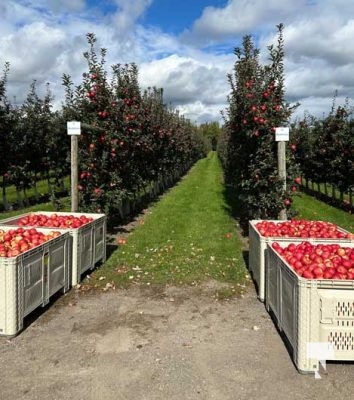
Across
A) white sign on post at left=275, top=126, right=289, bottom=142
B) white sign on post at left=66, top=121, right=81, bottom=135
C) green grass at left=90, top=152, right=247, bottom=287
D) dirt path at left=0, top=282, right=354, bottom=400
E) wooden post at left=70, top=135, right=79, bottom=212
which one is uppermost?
white sign on post at left=66, top=121, right=81, bottom=135

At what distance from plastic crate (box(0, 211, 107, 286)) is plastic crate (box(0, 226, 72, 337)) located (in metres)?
0.38

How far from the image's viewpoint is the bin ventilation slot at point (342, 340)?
417cm

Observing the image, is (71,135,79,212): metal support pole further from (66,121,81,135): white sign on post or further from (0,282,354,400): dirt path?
(0,282,354,400): dirt path

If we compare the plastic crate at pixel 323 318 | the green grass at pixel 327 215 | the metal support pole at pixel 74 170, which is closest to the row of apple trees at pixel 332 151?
the green grass at pixel 327 215

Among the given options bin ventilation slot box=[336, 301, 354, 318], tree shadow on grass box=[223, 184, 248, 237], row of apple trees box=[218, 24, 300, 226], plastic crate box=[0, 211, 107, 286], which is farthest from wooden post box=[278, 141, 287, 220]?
bin ventilation slot box=[336, 301, 354, 318]

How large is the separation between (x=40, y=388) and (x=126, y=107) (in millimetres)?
8882

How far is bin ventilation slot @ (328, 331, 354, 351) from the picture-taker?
13.7 feet

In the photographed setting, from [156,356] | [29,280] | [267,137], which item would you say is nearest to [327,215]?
[267,137]

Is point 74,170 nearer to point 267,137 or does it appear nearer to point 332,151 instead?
point 267,137

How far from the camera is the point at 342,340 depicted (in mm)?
4188

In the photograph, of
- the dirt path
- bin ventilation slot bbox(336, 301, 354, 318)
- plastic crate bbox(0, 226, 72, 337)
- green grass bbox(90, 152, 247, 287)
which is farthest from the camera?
green grass bbox(90, 152, 247, 287)

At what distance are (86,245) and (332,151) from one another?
1360 centimetres

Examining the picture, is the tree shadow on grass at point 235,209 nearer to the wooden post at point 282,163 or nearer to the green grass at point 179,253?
the green grass at point 179,253

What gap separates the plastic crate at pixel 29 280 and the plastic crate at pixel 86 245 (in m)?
0.38
